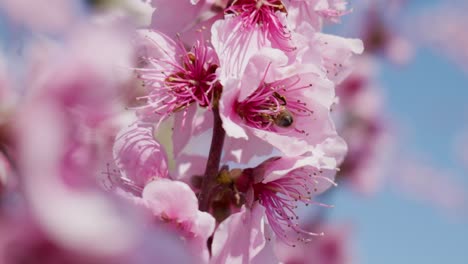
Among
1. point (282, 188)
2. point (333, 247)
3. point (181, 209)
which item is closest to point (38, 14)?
point (181, 209)

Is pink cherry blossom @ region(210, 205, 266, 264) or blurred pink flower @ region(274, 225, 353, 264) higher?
pink cherry blossom @ region(210, 205, 266, 264)

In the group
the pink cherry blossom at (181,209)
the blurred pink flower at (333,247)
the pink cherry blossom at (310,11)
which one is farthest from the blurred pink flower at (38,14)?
the blurred pink flower at (333,247)

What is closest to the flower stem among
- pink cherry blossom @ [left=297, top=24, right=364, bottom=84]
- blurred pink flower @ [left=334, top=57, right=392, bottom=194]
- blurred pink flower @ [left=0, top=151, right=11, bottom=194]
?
pink cherry blossom @ [left=297, top=24, right=364, bottom=84]

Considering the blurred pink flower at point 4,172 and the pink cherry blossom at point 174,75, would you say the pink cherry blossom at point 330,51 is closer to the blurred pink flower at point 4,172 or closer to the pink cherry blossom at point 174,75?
the pink cherry blossom at point 174,75

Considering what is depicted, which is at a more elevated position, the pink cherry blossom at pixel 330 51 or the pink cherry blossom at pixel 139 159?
the pink cherry blossom at pixel 330 51

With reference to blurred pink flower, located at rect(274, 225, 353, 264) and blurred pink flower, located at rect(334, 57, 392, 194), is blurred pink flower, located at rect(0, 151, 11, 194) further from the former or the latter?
blurred pink flower, located at rect(334, 57, 392, 194)

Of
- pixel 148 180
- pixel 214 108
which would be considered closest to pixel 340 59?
pixel 214 108

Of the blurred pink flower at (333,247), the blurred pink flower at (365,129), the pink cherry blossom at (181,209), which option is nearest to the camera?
the pink cherry blossom at (181,209)
